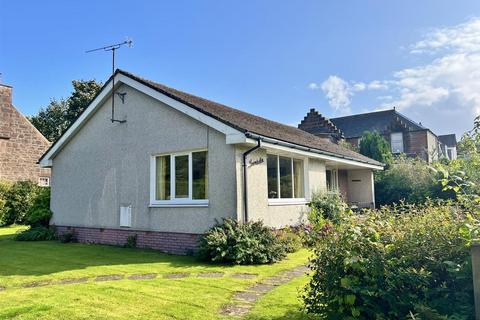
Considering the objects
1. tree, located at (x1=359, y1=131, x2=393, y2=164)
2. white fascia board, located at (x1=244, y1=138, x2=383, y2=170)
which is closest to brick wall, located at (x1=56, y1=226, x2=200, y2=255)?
white fascia board, located at (x1=244, y1=138, x2=383, y2=170)

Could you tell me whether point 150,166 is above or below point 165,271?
above

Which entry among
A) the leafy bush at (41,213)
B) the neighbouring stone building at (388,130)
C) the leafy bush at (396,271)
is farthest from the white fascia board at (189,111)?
the neighbouring stone building at (388,130)

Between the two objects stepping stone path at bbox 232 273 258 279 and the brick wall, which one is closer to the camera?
stepping stone path at bbox 232 273 258 279

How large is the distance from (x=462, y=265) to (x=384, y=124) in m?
42.5

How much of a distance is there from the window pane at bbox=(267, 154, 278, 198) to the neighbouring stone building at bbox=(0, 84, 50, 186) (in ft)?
69.8

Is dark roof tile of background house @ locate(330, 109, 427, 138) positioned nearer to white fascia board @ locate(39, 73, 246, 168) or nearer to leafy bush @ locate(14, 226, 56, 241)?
white fascia board @ locate(39, 73, 246, 168)

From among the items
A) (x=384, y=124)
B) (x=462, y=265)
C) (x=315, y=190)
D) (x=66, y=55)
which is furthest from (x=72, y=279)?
(x=384, y=124)

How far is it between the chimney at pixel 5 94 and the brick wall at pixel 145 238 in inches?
658

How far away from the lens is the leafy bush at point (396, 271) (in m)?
4.13

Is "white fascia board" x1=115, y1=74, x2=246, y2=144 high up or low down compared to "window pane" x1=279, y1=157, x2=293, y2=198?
up

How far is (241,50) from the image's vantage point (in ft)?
55.4

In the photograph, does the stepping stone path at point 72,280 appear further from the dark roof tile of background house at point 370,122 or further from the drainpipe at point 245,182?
the dark roof tile of background house at point 370,122

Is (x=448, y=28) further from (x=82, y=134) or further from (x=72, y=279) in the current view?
(x=82, y=134)

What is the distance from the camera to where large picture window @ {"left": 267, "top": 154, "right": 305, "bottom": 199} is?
13008mm
